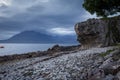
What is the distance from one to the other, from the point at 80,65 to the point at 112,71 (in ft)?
18.4

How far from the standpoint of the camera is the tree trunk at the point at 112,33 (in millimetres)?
36291

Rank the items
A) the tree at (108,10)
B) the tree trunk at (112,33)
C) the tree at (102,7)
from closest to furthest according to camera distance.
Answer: the tree trunk at (112,33), the tree at (108,10), the tree at (102,7)

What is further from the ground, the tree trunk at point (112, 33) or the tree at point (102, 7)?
the tree at point (102, 7)

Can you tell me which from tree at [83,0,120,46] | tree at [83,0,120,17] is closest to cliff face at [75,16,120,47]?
tree at [83,0,120,46]

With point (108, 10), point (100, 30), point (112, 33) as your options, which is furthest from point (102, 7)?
point (112, 33)

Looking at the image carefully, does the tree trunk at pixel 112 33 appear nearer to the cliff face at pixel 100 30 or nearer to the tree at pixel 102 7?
the cliff face at pixel 100 30

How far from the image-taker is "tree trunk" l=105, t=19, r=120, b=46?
36291 millimetres

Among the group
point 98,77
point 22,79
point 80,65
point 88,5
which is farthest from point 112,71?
point 88,5

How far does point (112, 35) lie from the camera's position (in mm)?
36625

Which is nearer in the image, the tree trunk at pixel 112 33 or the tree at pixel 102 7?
the tree trunk at pixel 112 33

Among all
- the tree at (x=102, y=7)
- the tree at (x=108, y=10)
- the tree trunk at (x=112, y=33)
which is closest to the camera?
the tree trunk at (x=112, y=33)

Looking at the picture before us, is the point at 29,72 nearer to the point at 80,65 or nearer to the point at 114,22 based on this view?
the point at 80,65

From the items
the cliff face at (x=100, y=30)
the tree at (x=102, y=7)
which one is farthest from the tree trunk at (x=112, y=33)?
the tree at (x=102, y=7)

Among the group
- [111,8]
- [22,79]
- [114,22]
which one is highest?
[111,8]
